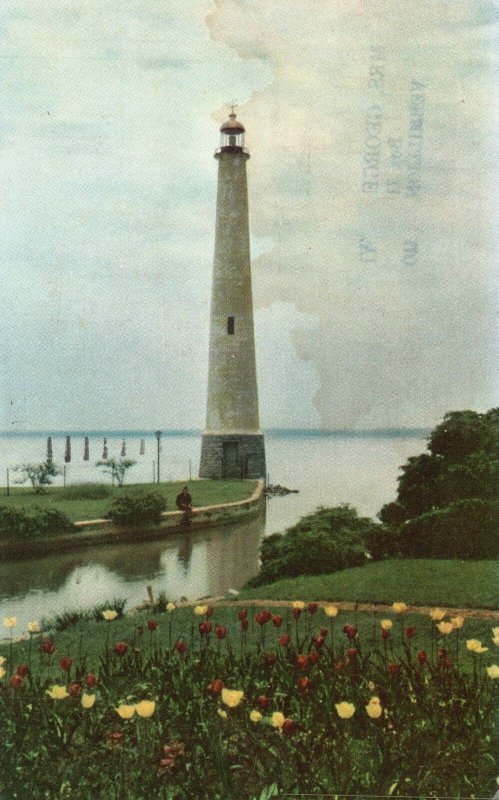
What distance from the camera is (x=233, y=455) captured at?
23.6 meters

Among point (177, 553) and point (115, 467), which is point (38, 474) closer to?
point (177, 553)

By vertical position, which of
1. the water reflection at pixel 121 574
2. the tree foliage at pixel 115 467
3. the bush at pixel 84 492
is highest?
the tree foliage at pixel 115 467

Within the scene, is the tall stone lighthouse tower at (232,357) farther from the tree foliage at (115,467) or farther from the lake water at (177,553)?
the lake water at (177,553)

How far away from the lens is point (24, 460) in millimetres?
9922

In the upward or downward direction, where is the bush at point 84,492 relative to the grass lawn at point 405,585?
upward

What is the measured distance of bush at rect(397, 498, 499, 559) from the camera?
26.5ft

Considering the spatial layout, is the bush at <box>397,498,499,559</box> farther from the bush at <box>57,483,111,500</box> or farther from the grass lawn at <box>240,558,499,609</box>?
the bush at <box>57,483,111,500</box>

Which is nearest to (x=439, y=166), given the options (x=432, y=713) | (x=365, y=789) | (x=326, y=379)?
(x=326, y=379)

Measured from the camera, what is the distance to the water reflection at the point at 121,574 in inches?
326

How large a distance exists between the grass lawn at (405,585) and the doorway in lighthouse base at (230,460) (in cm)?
1502

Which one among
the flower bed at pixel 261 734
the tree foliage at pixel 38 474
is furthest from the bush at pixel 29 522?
the flower bed at pixel 261 734

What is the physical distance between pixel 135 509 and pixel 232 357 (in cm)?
1191

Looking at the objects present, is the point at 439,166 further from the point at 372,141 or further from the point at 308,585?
the point at 308,585

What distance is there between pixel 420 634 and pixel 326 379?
3935 mm
